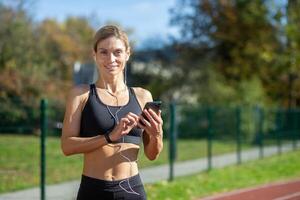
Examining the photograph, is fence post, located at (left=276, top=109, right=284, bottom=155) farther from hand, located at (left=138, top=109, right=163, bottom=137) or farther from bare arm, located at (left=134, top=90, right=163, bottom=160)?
hand, located at (left=138, top=109, right=163, bottom=137)

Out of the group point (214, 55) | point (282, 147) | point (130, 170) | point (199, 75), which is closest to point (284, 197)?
point (130, 170)

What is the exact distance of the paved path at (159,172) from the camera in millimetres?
10203

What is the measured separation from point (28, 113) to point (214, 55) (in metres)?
35.4

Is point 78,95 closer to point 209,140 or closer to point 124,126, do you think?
point 124,126

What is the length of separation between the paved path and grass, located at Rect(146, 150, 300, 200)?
53 cm

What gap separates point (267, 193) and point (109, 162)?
9.37 metres

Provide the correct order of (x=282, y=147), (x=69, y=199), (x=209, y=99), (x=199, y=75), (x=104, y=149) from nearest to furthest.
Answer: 1. (x=104, y=149)
2. (x=69, y=199)
3. (x=282, y=147)
4. (x=209, y=99)
5. (x=199, y=75)

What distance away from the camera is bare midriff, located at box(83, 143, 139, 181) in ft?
9.89

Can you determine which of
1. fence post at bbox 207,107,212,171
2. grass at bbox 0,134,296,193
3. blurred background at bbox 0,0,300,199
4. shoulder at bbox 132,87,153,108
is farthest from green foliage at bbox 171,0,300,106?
shoulder at bbox 132,87,153,108

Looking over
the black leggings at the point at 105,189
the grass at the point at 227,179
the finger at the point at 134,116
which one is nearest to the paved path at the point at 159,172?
the grass at the point at 227,179

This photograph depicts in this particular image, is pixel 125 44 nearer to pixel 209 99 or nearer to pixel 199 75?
pixel 209 99

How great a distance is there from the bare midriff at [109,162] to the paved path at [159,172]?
7113 millimetres

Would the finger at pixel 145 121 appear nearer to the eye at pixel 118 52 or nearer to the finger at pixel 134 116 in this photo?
the finger at pixel 134 116

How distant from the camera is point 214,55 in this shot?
45375 mm
